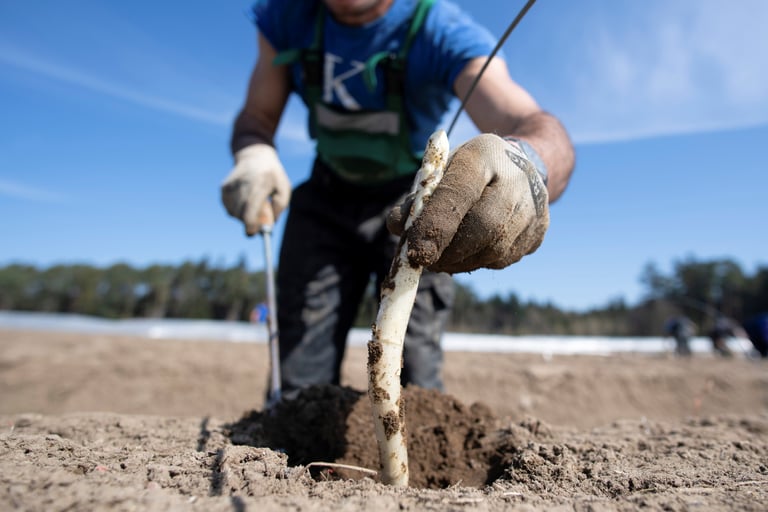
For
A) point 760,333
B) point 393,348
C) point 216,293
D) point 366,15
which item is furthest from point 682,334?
point 216,293

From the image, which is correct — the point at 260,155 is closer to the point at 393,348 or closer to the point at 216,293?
the point at 393,348

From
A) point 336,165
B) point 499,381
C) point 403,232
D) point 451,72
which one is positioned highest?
point 451,72

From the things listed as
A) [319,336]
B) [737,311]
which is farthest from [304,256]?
[737,311]

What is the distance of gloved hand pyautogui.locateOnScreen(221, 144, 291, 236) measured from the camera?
2076 mm

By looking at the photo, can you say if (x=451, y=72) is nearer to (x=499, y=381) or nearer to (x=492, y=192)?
(x=492, y=192)

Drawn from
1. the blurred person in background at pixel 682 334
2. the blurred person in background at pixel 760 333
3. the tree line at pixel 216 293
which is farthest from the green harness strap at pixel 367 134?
the tree line at pixel 216 293

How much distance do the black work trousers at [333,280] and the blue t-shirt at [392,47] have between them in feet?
1.32

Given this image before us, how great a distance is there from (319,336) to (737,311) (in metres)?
49.2

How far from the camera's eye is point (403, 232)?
3.73 feet

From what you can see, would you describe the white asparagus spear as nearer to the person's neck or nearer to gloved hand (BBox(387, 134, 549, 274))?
gloved hand (BBox(387, 134, 549, 274))

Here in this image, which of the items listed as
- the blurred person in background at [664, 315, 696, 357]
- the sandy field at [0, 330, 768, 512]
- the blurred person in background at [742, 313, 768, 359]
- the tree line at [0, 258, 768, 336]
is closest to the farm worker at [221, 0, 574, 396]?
the sandy field at [0, 330, 768, 512]

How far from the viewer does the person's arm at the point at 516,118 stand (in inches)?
60.5

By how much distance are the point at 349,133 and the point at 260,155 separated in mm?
467

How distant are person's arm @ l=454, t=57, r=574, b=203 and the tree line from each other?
34723 mm
